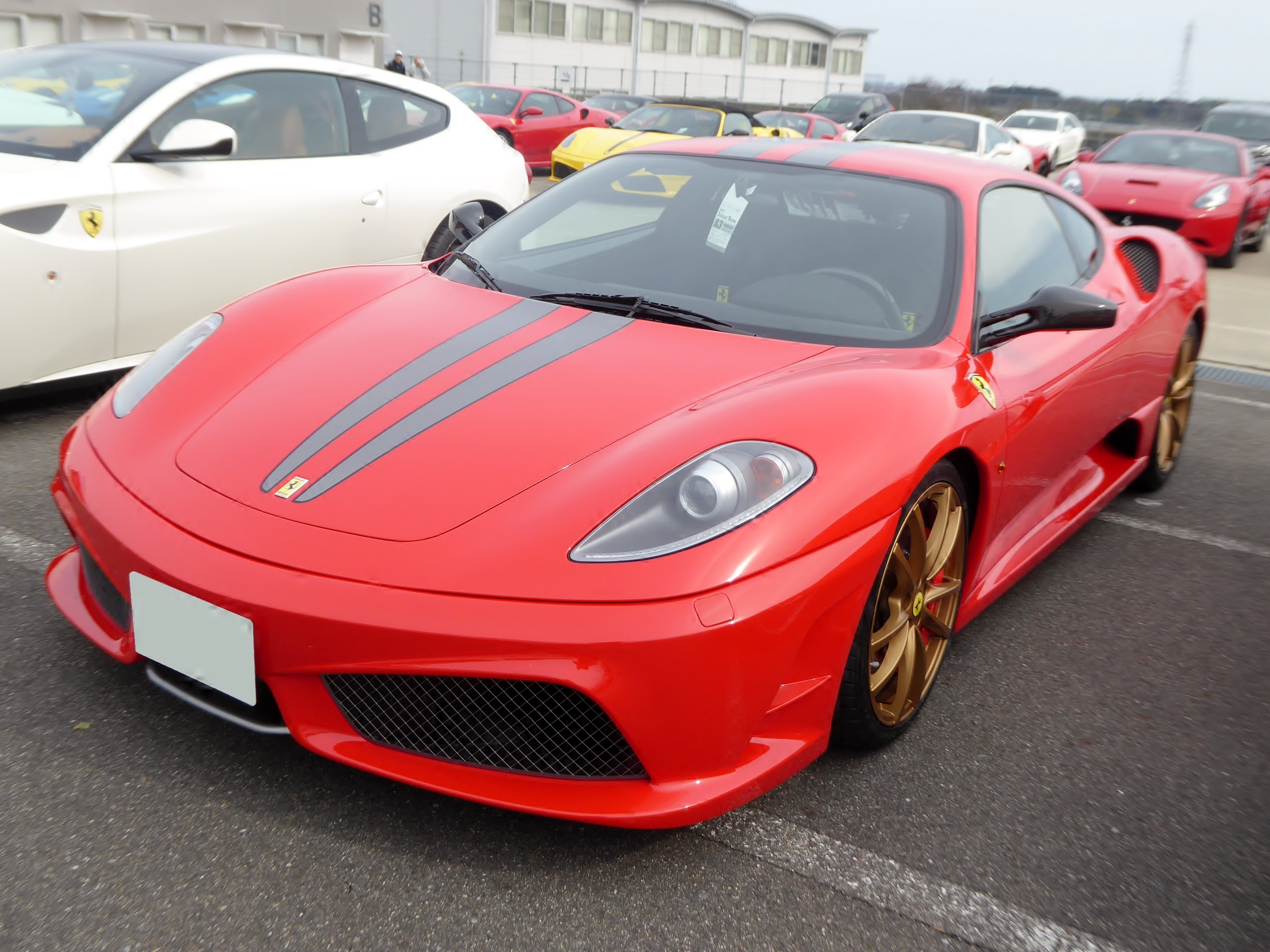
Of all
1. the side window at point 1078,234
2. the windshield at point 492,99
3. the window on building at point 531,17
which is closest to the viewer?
the side window at point 1078,234

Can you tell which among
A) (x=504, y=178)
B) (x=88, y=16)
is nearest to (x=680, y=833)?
(x=504, y=178)

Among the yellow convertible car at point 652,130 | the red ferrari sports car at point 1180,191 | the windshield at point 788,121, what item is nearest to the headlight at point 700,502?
the red ferrari sports car at point 1180,191

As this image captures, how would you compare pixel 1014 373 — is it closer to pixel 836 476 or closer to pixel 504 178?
pixel 836 476

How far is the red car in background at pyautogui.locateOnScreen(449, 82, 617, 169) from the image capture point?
17.4m

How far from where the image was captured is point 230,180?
4.45 m

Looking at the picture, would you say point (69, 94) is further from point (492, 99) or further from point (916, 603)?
point (492, 99)

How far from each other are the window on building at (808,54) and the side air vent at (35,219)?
59.3 meters

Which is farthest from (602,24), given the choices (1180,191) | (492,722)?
(492,722)

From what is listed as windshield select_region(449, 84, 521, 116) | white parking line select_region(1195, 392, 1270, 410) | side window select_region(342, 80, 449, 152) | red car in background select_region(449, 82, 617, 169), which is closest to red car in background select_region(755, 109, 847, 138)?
red car in background select_region(449, 82, 617, 169)

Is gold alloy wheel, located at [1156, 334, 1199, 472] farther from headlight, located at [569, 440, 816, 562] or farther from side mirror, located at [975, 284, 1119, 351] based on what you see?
headlight, located at [569, 440, 816, 562]

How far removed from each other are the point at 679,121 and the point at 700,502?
12330mm

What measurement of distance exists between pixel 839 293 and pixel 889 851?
4.31ft

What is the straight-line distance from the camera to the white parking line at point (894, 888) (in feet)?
6.32

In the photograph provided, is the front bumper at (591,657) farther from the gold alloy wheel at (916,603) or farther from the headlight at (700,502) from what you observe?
the gold alloy wheel at (916,603)
